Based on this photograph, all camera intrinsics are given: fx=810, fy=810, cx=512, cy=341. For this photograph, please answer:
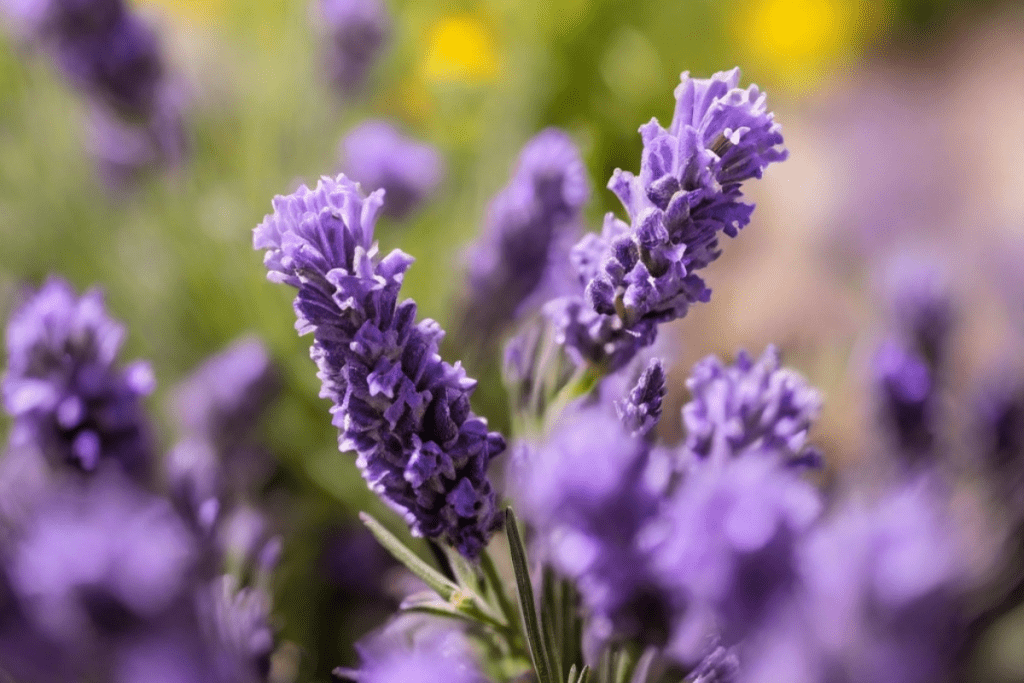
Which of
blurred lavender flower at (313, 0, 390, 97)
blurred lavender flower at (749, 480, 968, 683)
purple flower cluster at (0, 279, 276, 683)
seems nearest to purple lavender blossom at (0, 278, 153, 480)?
purple flower cluster at (0, 279, 276, 683)

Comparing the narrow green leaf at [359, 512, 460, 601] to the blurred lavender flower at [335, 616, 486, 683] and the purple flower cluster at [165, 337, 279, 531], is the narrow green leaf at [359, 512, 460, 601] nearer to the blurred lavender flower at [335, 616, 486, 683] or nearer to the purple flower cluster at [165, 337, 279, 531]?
the blurred lavender flower at [335, 616, 486, 683]

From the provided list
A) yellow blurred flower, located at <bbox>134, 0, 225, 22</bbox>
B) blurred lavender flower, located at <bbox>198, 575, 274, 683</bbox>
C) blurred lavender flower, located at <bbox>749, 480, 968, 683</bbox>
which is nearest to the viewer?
blurred lavender flower, located at <bbox>749, 480, 968, 683</bbox>

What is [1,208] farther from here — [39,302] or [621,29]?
[621,29]

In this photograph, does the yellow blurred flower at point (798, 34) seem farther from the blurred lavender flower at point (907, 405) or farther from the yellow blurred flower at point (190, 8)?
the blurred lavender flower at point (907, 405)

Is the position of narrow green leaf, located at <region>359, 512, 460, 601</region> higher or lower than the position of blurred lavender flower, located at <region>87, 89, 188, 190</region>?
lower

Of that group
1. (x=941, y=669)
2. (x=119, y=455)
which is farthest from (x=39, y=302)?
(x=941, y=669)

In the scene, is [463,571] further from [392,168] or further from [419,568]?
[392,168]

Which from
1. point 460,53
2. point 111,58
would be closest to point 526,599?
point 111,58
